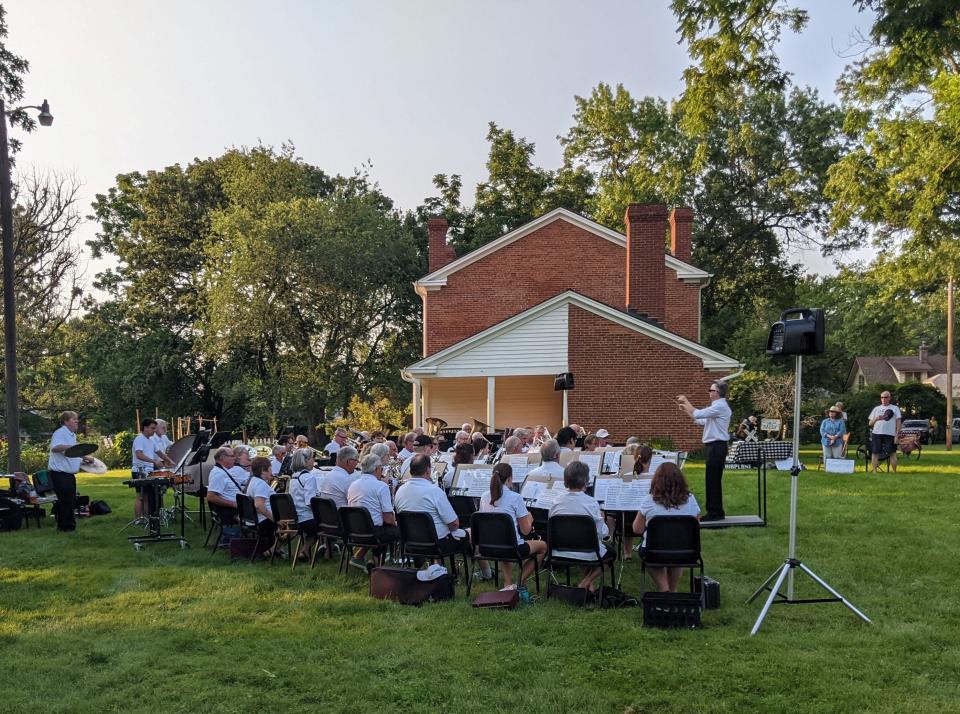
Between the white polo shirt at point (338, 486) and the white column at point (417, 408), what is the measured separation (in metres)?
14.8

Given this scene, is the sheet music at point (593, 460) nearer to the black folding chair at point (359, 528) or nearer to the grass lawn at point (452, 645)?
the grass lawn at point (452, 645)

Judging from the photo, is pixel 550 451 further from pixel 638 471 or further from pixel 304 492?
pixel 304 492

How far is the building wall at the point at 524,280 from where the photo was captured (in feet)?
92.8

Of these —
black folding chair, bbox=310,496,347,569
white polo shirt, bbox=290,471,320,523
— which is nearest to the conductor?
black folding chair, bbox=310,496,347,569

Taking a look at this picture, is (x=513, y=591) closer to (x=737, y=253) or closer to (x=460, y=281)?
(x=460, y=281)

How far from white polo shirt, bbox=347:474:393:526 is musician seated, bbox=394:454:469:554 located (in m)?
0.71

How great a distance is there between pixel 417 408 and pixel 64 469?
1424 cm

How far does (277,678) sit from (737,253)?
41.4 m

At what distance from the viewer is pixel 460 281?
29.1m

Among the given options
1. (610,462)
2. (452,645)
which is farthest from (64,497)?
(452,645)

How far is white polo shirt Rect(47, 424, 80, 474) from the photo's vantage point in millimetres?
12219

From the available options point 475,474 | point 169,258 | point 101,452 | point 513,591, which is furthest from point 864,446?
point 169,258

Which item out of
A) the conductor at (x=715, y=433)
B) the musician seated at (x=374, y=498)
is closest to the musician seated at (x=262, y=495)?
the musician seated at (x=374, y=498)

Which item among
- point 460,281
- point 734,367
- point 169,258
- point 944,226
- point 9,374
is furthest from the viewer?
point 169,258
